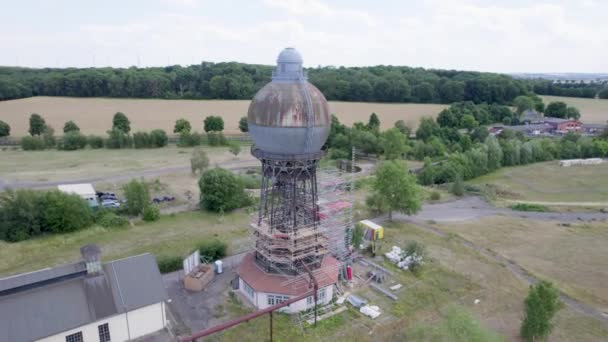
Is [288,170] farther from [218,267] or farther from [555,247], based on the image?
[555,247]

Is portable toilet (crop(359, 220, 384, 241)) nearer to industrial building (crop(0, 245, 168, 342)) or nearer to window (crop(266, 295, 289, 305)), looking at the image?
window (crop(266, 295, 289, 305))

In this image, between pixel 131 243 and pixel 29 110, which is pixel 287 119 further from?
pixel 29 110

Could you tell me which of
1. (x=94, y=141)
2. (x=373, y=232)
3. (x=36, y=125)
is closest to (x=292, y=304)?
(x=373, y=232)

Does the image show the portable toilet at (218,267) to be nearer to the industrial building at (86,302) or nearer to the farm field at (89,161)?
the industrial building at (86,302)

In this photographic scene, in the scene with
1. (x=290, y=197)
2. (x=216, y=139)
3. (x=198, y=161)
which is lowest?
(x=198, y=161)

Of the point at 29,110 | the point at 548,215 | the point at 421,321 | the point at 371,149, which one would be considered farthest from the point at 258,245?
the point at 29,110
